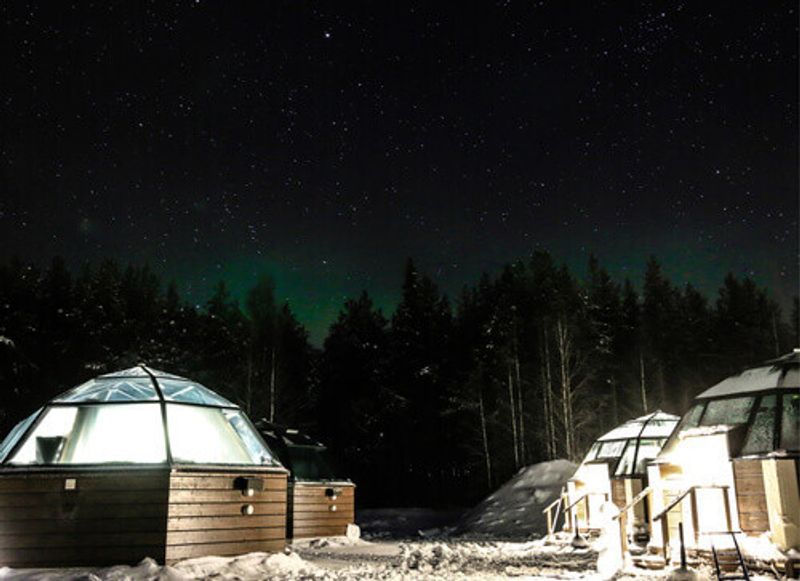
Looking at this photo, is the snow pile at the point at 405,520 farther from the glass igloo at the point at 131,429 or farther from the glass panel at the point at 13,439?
the glass panel at the point at 13,439

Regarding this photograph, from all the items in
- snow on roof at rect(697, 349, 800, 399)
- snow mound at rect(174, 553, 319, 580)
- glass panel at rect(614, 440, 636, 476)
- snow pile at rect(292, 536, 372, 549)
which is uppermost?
snow on roof at rect(697, 349, 800, 399)

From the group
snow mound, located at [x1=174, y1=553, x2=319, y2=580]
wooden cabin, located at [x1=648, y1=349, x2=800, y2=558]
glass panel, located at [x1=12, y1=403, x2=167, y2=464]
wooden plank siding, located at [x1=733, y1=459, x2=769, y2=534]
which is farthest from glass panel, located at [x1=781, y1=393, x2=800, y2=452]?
glass panel, located at [x1=12, y1=403, x2=167, y2=464]

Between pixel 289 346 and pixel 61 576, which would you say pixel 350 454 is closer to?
pixel 289 346

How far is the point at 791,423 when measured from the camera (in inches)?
417

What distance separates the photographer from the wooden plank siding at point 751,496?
1014cm

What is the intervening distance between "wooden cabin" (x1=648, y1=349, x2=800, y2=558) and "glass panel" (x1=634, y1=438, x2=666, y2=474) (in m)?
4.80

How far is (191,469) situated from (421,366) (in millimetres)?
26353

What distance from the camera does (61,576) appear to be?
374 inches

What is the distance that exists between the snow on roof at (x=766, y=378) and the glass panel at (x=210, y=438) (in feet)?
28.7

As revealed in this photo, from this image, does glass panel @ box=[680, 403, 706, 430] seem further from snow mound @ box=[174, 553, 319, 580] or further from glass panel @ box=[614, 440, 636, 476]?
snow mound @ box=[174, 553, 319, 580]

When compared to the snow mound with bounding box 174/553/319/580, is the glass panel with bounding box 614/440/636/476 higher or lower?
higher

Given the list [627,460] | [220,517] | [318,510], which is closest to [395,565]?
[220,517]

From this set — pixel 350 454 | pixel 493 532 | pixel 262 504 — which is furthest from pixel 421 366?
pixel 262 504

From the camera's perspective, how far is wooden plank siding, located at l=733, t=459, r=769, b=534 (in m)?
10.1
